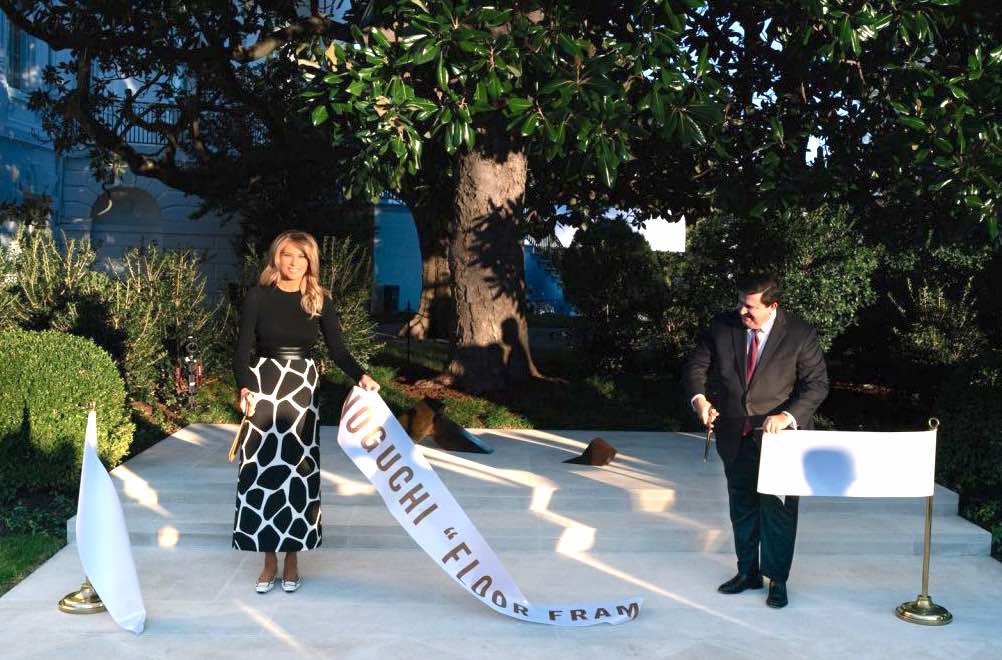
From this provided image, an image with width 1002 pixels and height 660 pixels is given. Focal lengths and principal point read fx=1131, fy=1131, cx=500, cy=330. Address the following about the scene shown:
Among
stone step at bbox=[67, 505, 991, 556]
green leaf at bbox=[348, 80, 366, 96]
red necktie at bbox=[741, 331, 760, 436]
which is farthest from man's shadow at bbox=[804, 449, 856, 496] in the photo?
green leaf at bbox=[348, 80, 366, 96]

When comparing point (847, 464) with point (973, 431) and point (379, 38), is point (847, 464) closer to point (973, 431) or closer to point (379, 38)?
point (973, 431)

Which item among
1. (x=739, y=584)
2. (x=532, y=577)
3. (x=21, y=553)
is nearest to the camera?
(x=739, y=584)

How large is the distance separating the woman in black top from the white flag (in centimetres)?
77

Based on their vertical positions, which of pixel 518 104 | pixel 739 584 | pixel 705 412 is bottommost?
pixel 739 584

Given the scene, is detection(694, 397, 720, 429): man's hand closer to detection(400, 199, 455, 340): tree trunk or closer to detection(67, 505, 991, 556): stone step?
detection(67, 505, 991, 556): stone step

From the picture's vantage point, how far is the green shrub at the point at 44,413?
8836 millimetres

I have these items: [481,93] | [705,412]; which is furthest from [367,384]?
[481,93]

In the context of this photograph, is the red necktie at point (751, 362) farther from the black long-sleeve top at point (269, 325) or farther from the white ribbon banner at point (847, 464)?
the black long-sleeve top at point (269, 325)

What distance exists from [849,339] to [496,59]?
9.42 meters

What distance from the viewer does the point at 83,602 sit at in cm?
644

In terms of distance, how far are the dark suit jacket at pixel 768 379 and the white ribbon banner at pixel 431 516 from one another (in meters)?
1.24

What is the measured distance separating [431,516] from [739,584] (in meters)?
1.96

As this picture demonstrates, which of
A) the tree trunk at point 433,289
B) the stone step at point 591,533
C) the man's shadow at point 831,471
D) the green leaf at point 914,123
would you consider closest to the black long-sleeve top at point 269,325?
the stone step at point 591,533

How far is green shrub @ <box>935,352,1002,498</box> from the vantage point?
9398mm
